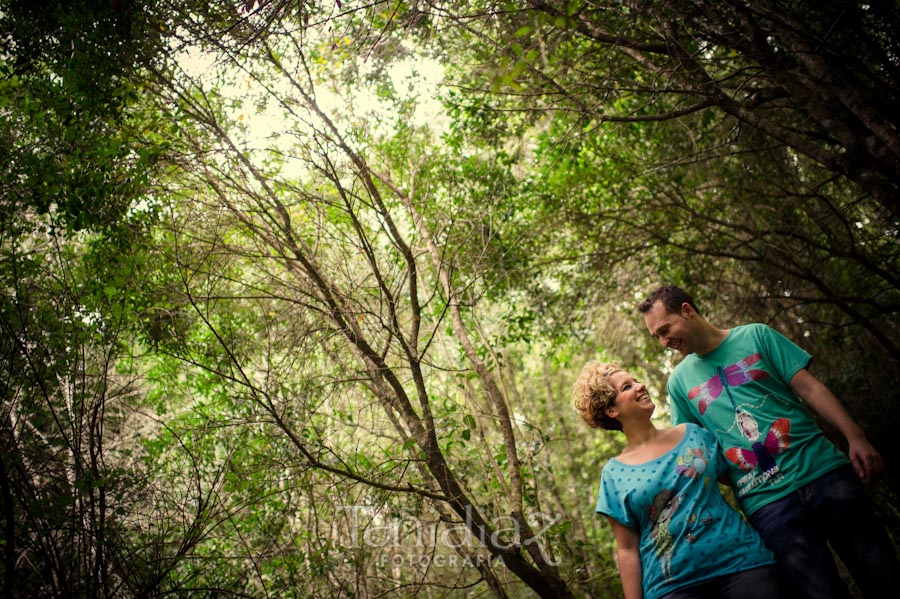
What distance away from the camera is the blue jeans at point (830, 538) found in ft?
5.84

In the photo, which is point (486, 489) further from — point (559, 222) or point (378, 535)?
point (559, 222)

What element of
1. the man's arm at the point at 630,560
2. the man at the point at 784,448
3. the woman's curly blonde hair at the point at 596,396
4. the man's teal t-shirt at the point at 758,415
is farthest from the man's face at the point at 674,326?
the man's arm at the point at 630,560

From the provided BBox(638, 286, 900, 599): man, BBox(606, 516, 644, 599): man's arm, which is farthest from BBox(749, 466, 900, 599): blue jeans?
BBox(606, 516, 644, 599): man's arm

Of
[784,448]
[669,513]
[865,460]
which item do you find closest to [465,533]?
[669,513]

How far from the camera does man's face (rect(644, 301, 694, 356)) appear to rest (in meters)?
2.33

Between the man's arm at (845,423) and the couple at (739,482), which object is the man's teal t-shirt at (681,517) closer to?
the couple at (739,482)

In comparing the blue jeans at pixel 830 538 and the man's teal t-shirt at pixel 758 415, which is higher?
the man's teal t-shirt at pixel 758 415

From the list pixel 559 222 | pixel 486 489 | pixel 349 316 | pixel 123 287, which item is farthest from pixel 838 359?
pixel 123 287

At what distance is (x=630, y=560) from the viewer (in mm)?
1972

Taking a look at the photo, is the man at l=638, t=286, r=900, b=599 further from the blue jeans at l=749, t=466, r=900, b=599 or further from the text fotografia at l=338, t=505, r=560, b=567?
the text fotografia at l=338, t=505, r=560, b=567

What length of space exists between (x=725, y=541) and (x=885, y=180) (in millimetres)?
2574

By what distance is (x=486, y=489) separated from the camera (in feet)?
12.3

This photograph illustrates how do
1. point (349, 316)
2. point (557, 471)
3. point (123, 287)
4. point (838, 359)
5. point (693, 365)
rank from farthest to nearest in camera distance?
point (557, 471) → point (838, 359) → point (123, 287) → point (349, 316) → point (693, 365)

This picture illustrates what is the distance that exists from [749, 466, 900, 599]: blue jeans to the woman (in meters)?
0.10
